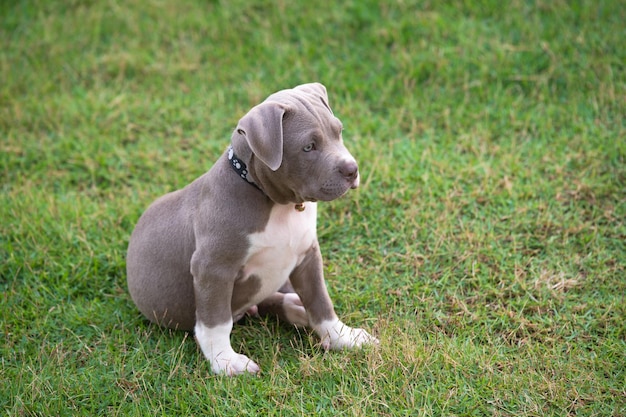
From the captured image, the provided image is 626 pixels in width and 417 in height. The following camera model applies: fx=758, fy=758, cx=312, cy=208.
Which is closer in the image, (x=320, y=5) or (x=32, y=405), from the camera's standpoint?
(x=32, y=405)

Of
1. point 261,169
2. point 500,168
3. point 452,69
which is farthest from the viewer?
point 452,69

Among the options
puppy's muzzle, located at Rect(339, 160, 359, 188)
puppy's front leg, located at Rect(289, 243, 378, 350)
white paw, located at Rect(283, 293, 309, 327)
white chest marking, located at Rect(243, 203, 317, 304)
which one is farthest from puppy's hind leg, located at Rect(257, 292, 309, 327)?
puppy's muzzle, located at Rect(339, 160, 359, 188)

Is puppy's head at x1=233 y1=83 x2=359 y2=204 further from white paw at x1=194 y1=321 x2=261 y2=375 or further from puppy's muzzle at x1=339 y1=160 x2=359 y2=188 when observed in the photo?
white paw at x1=194 y1=321 x2=261 y2=375

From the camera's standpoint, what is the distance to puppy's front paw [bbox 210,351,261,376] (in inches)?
167

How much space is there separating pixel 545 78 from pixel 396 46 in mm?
1439

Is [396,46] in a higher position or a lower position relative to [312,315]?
higher

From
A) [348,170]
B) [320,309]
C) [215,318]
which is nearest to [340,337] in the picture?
[320,309]

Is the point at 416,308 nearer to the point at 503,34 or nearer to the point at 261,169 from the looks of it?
the point at 261,169

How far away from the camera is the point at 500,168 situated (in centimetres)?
594

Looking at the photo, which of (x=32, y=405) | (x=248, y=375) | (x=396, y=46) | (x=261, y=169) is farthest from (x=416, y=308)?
(x=396, y=46)

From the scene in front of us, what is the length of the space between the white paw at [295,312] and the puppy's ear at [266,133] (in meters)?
1.25

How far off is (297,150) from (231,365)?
A: 4.29 ft

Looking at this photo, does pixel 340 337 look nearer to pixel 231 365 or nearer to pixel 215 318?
pixel 231 365

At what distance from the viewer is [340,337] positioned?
4422 millimetres
